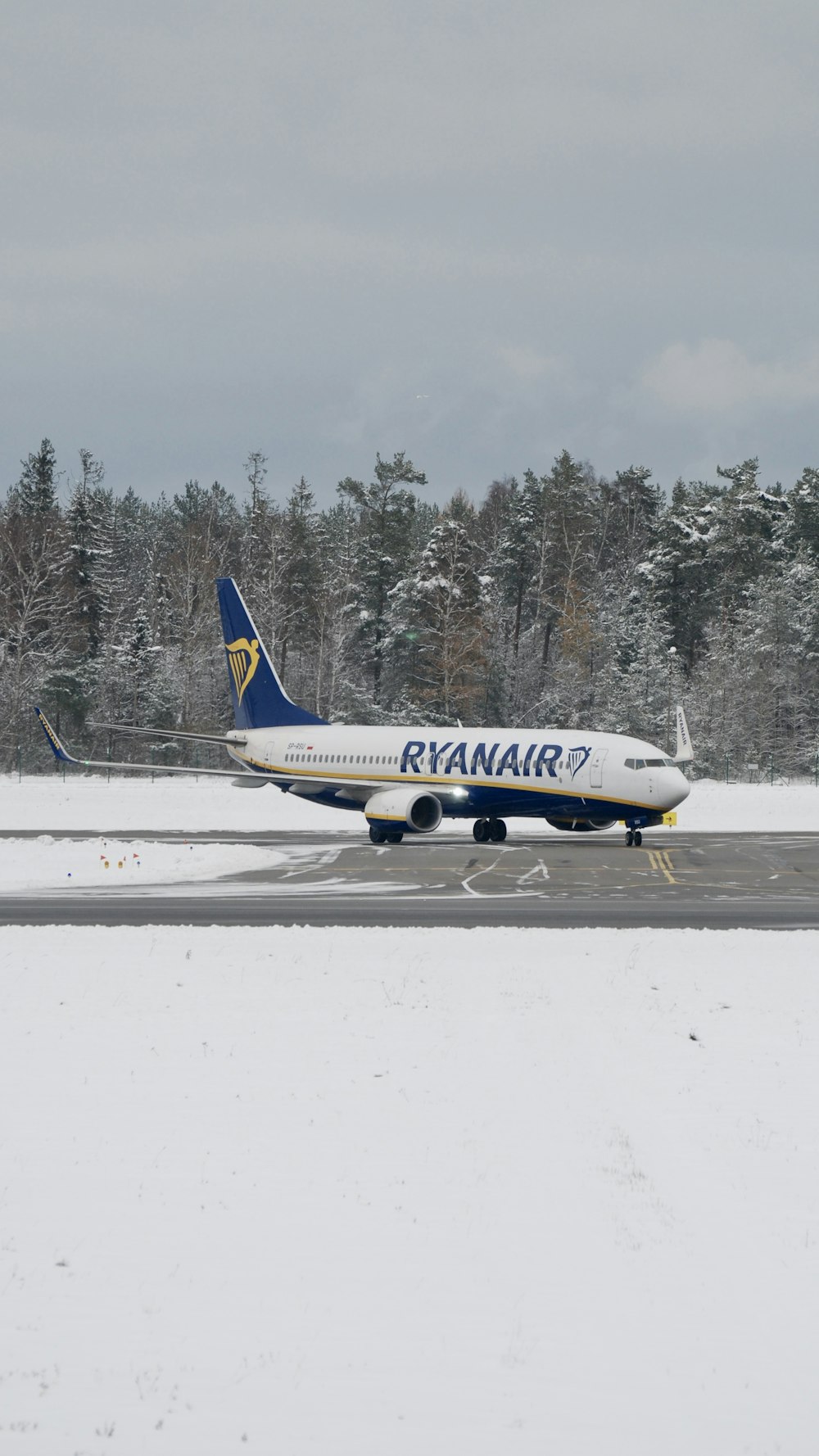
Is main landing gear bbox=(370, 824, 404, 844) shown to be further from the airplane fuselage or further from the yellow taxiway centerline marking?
the yellow taxiway centerline marking

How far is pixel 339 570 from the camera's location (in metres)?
118

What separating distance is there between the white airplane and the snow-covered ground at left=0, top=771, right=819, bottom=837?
3907mm

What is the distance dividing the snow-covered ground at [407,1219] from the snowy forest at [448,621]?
66830mm

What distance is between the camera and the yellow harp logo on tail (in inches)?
2168

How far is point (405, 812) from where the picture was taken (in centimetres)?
4600

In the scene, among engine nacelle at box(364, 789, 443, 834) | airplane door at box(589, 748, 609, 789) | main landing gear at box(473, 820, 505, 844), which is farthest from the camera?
main landing gear at box(473, 820, 505, 844)

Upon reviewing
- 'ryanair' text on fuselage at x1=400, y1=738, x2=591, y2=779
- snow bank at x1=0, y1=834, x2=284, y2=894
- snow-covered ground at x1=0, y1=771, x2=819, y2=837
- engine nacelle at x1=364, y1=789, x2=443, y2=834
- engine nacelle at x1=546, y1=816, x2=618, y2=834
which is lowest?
snow-covered ground at x1=0, y1=771, x2=819, y2=837

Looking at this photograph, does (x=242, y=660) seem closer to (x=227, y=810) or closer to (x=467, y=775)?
(x=227, y=810)

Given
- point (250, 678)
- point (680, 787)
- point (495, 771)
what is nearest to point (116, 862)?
point (495, 771)

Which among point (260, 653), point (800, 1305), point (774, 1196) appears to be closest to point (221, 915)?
point (774, 1196)

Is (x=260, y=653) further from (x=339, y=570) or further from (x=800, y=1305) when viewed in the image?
(x=339, y=570)

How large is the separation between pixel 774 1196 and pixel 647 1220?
135 centimetres

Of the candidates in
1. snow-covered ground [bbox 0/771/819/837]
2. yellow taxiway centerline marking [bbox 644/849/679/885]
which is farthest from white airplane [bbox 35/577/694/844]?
snow-covered ground [bbox 0/771/819/837]

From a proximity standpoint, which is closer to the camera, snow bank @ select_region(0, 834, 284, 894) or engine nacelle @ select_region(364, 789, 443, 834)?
snow bank @ select_region(0, 834, 284, 894)
